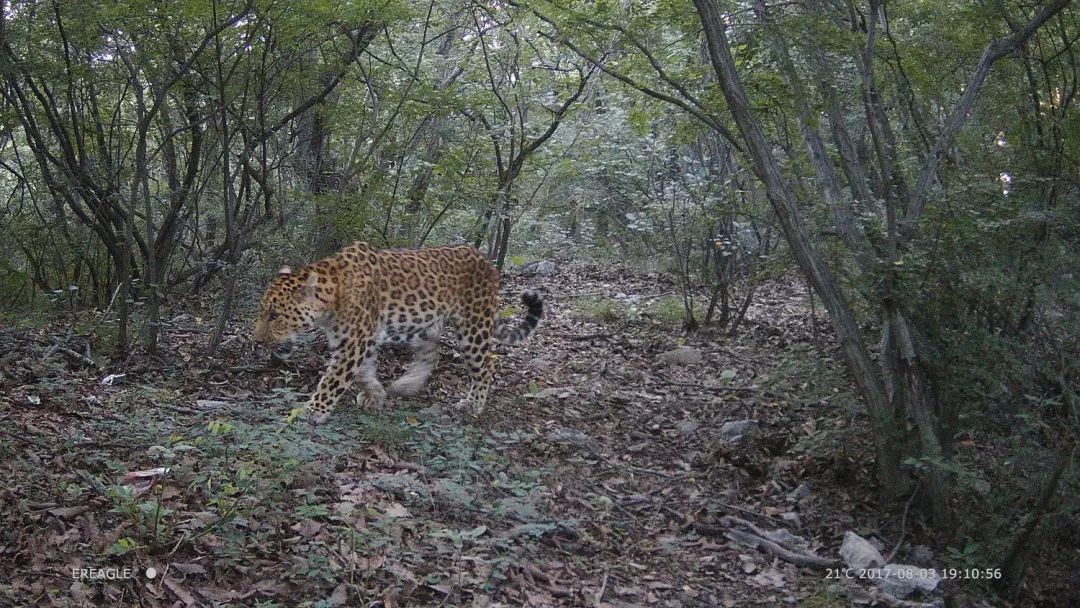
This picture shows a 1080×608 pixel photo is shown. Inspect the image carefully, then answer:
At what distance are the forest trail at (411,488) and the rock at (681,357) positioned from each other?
80 cm

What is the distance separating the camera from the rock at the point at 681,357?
11539 mm

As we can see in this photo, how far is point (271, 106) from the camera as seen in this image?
443 inches

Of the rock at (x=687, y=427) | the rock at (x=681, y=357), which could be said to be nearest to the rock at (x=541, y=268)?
the rock at (x=681, y=357)

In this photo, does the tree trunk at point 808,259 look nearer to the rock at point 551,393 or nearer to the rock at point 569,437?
the rock at point 569,437

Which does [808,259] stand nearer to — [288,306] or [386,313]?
[386,313]

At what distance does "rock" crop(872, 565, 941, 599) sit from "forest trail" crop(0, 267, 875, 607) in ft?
1.50

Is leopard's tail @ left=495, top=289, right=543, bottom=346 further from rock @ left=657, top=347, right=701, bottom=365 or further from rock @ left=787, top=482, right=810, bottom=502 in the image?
rock @ left=787, top=482, right=810, bottom=502

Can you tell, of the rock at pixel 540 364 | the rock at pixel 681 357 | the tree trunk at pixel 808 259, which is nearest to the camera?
the tree trunk at pixel 808 259

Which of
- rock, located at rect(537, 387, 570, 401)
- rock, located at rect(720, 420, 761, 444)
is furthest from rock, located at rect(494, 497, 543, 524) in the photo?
rock, located at rect(537, 387, 570, 401)

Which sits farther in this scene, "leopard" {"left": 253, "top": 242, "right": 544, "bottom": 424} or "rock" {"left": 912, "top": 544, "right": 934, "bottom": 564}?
"leopard" {"left": 253, "top": 242, "right": 544, "bottom": 424}

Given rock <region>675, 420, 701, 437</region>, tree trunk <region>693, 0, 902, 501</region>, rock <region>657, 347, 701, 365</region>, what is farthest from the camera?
rock <region>657, 347, 701, 365</region>

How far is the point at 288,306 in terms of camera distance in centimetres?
798

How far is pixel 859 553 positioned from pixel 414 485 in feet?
10.5

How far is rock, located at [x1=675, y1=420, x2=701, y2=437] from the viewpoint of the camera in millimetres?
9117
